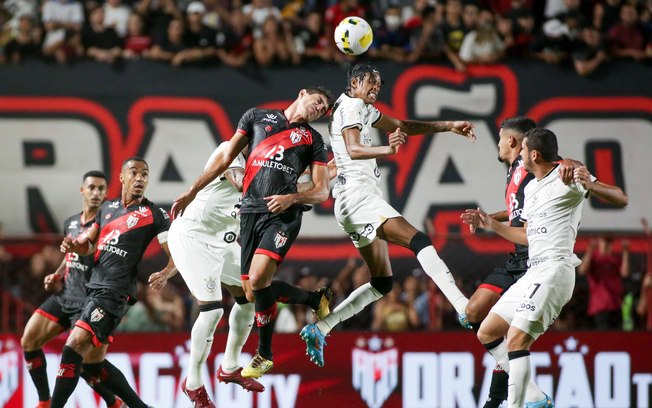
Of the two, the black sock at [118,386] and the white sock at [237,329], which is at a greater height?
the white sock at [237,329]

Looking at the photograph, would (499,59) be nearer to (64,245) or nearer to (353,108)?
(353,108)

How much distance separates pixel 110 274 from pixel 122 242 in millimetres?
324

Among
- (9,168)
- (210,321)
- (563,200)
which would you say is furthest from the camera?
(9,168)

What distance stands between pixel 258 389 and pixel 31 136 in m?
6.86

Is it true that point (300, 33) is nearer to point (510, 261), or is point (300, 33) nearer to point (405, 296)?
point (405, 296)

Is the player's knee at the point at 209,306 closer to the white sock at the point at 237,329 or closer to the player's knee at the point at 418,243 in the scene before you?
the white sock at the point at 237,329

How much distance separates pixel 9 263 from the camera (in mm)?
11992

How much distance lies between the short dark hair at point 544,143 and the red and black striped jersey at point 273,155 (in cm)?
185

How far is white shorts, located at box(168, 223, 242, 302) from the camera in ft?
32.0

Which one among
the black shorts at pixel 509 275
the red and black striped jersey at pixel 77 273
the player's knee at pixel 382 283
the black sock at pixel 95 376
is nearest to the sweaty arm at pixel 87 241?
the red and black striped jersey at pixel 77 273

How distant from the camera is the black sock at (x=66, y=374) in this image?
983 centimetres

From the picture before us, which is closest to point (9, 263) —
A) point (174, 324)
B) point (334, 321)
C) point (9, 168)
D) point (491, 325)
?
point (174, 324)

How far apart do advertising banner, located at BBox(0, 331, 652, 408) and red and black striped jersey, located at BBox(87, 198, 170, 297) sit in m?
2.23

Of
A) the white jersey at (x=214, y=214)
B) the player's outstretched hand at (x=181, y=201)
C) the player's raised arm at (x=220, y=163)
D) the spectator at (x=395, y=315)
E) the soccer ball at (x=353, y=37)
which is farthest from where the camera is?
the spectator at (x=395, y=315)
